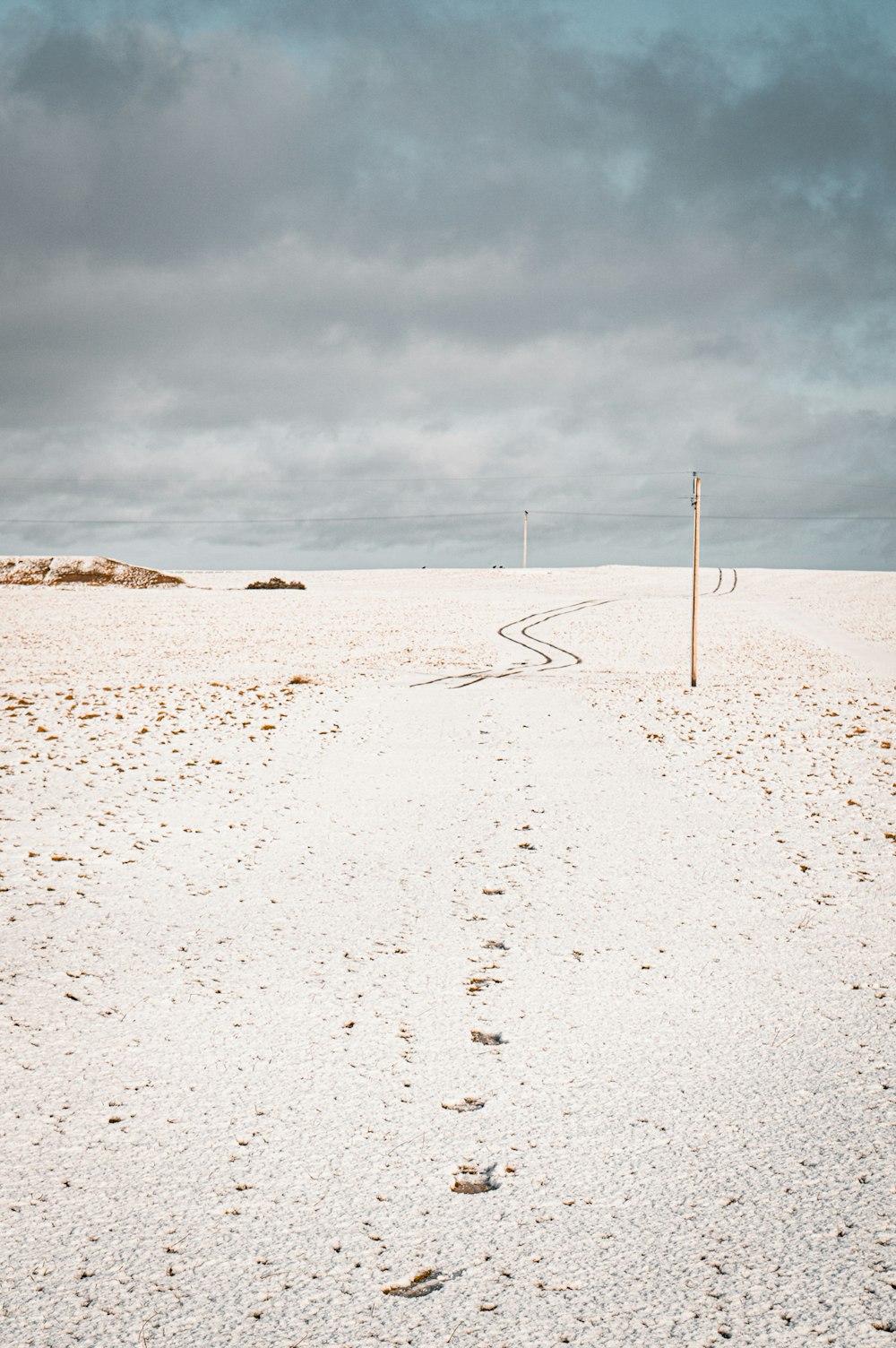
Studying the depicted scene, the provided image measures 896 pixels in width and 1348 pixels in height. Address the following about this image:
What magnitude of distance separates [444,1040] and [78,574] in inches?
2950

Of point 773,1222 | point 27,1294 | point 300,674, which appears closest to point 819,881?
point 773,1222

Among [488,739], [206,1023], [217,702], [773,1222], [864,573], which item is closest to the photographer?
[773,1222]

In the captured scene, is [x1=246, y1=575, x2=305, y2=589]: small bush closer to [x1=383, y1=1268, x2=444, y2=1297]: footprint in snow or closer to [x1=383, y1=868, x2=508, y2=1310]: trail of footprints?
[x1=383, y1=868, x2=508, y2=1310]: trail of footprints

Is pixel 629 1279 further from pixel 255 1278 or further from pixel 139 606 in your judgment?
pixel 139 606

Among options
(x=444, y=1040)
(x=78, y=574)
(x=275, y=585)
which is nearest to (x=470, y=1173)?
(x=444, y=1040)

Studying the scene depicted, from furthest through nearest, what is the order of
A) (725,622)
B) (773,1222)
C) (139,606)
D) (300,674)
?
(139,606) → (725,622) → (300,674) → (773,1222)

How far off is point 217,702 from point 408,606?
33147mm

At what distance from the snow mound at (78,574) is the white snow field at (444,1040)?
199 ft

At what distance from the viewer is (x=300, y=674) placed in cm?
2458

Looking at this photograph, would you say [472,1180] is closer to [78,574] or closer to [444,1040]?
[444,1040]

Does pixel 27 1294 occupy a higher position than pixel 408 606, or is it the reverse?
pixel 408 606

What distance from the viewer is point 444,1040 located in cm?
576

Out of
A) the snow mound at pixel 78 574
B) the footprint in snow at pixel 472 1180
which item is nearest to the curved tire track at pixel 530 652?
the footprint in snow at pixel 472 1180

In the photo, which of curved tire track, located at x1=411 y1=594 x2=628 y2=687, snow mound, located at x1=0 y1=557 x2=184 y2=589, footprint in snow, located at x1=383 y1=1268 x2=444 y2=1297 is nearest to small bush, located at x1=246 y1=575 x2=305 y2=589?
snow mound, located at x1=0 y1=557 x2=184 y2=589
